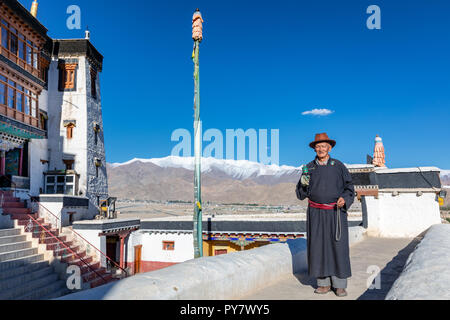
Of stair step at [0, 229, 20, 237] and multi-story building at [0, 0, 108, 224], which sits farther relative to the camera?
multi-story building at [0, 0, 108, 224]

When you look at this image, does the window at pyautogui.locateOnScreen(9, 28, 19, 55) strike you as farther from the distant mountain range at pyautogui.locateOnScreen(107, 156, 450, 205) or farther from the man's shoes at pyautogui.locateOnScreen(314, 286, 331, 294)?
the distant mountain range at pyautogui.locateOnScreen(107, 156, 450, 205)

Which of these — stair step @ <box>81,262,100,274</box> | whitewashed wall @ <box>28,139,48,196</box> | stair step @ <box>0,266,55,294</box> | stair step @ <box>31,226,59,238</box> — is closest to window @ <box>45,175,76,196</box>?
whitewashed wall @ <box>28,139,48,196</box>

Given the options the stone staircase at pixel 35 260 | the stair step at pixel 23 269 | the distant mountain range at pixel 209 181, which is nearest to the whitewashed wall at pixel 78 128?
the stone staircase at pixel 35 260

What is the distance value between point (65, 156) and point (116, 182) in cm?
9159

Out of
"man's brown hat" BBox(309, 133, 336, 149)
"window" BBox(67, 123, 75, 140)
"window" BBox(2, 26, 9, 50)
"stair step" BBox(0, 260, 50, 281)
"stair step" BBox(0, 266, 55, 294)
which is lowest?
"stair step" BBox(0, 266, 55, 294)

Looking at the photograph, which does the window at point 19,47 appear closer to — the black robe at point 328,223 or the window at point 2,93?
the window at point 2,93

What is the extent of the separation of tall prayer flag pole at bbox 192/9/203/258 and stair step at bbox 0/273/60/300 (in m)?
5.38

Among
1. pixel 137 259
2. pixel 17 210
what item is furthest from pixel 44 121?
pixel 137 259

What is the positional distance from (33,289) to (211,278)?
35.5ft

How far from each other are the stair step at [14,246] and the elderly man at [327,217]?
12446 millimetres

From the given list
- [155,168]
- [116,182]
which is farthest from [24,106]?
[155,168]

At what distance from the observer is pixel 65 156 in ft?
77.2

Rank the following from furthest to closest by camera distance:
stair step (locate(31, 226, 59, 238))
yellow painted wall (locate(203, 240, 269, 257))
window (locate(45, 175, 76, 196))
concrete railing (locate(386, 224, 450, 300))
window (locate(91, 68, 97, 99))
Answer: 1. window (locate(91, 68, 97, 99))
2. window (locate(45, 175, 76, 196))
3. yellow painted wall (locate(203, 240, 269, 257))
4. stair step (locate(31, 226, 59, 238))
5. concrete railing (locate(386, 224, 450, 300))

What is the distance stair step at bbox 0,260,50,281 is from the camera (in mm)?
11203
